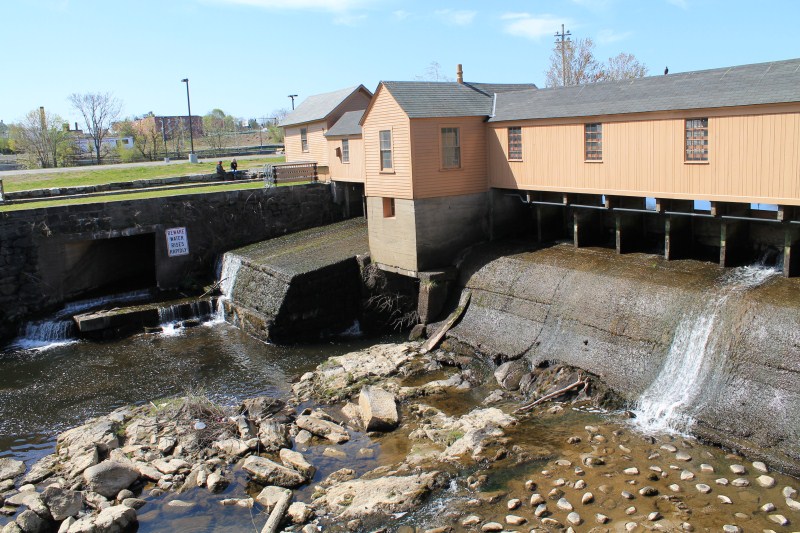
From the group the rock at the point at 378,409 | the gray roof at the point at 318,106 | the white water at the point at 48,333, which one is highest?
the gray roof at the point at 318,106

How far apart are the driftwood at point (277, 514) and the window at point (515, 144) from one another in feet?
43.6

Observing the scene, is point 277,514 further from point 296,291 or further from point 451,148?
point 451,148

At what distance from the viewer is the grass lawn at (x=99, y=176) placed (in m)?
35.4

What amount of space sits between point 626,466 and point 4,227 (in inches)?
874

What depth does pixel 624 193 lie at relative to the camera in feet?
60.4

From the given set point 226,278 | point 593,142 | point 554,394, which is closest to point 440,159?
point 593,142

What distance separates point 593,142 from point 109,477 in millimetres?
14732

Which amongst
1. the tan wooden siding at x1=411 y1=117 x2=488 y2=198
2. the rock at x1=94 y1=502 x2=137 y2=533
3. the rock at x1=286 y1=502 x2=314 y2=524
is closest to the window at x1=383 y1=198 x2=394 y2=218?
the tan wooden siding at x1=411 y1=117 x2=488 y2=198

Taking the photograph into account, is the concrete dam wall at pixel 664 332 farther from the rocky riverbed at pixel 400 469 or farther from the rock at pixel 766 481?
the rocky riverbed at pixel 400 469

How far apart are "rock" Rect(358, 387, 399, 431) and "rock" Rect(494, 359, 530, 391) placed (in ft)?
9.37

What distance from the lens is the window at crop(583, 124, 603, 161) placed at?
1891 centimetres

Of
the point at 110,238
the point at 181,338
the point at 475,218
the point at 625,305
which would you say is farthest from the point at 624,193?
the point at 110,238

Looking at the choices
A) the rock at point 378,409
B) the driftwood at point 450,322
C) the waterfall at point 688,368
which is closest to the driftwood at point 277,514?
the rock at point 378,409

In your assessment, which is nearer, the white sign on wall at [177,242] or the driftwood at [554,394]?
the driftwood at [554,394]
